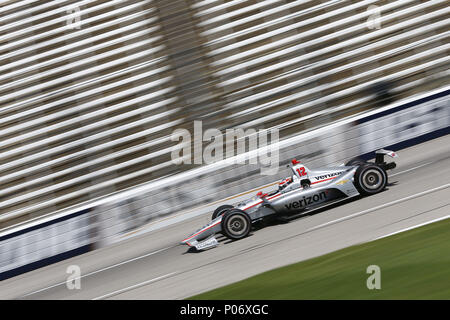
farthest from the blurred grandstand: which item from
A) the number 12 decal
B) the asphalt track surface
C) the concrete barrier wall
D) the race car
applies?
the number 12 decal

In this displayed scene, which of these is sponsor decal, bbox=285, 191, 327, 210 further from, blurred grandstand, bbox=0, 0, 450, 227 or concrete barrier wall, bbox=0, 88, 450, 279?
blurred grandstand, bbox=0, 0, 450, 227

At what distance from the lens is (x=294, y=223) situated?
924 cm

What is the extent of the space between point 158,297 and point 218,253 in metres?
1.46

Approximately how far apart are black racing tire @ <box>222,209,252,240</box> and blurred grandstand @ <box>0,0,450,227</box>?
19.0 feet

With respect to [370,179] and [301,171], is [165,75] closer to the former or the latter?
[301,171]

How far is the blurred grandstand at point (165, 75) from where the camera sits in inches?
591

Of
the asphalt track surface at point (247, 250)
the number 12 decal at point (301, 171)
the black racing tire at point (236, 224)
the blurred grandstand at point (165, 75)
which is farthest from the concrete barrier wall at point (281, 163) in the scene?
the number 12 decal at point (301, 171)

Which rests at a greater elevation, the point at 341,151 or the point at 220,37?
the point at 220,37

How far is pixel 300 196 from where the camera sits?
8.95 m

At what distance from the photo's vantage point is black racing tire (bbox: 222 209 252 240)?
894cm

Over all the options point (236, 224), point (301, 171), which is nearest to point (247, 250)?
point (236, 224)

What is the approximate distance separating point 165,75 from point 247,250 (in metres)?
8.30
